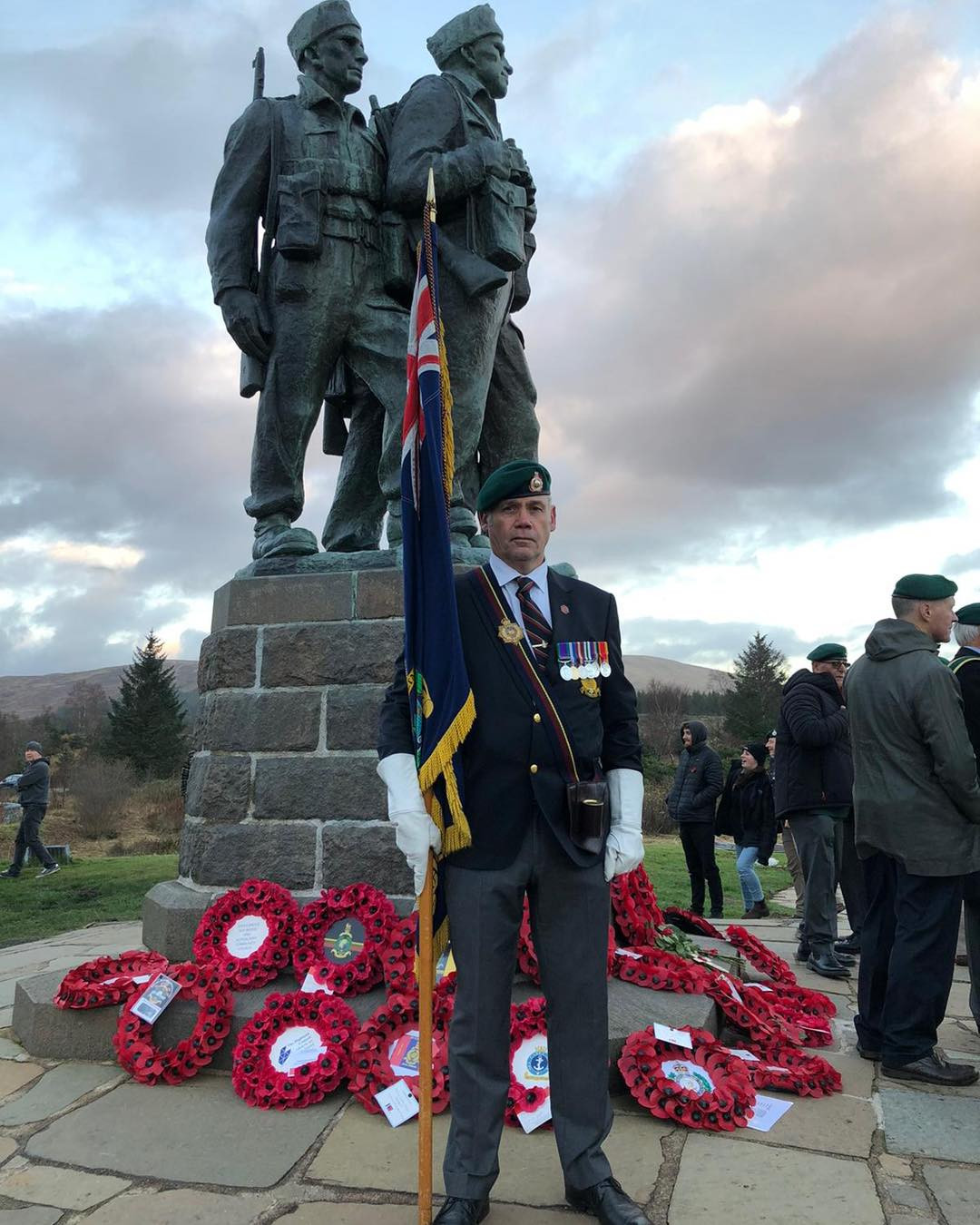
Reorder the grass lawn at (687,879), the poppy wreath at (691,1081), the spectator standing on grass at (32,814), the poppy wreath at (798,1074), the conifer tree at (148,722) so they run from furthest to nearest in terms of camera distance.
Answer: the conifer tree at (148,722) < the spectator standing on grass at (32,814) < the grass lawn at (687,879) < the poppy wreath at (798,1074) < the poppy wreath at (691,1081)

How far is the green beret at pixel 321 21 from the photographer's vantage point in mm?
4611

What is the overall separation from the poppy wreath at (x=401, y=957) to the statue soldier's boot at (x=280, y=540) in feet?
6.11

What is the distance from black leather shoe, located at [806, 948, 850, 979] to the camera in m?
4.98

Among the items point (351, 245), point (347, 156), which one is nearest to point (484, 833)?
point (351, 245)

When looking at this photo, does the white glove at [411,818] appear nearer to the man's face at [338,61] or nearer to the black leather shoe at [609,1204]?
the black leather shoe at [609,1204]

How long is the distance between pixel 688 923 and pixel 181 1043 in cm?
267

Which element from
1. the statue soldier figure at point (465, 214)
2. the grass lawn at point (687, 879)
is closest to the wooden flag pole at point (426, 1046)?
the statue soldier figure at point (465, 214)

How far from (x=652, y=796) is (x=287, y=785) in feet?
64.7

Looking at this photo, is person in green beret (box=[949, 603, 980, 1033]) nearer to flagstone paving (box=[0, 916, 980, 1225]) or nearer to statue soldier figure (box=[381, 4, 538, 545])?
flagstone paving (box=[0, 916, 980, 1225])

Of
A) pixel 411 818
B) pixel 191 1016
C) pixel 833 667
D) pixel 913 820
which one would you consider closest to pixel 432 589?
pixel 411 818

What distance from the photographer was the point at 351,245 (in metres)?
4.56

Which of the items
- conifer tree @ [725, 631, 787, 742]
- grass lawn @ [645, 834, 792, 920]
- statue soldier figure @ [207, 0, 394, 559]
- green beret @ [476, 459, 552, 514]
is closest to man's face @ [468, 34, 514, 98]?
statue soldier figure @ [207, 0, 394, 559]

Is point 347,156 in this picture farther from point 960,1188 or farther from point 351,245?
point 960,1188

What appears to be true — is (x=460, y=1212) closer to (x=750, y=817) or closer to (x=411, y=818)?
(x=411, y=818)
